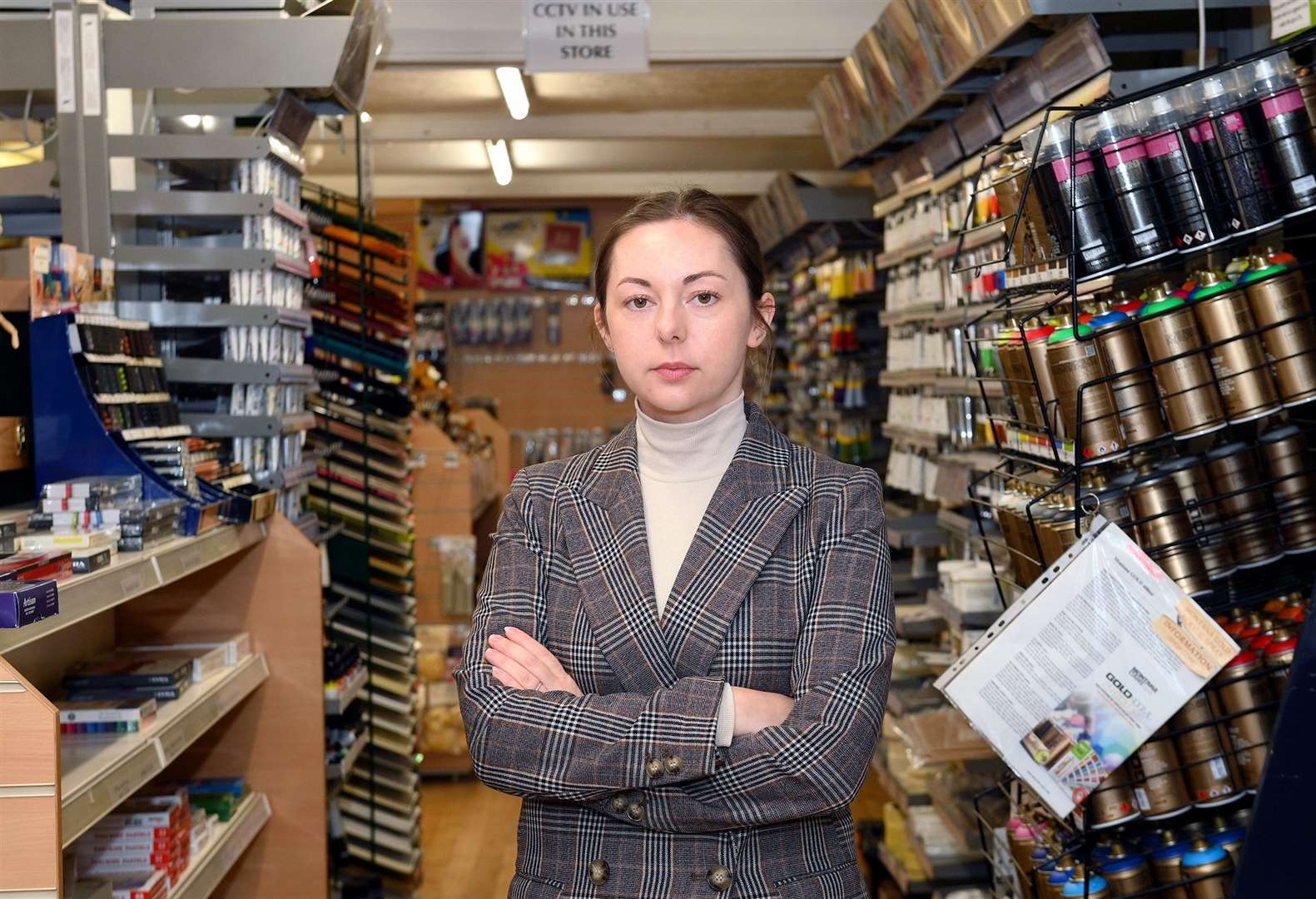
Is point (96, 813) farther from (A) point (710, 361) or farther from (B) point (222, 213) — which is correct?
(B) point (222, 213)

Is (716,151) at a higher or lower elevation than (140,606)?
higher

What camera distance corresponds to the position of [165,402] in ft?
10.4

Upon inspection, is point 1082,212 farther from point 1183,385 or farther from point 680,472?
point 680,472

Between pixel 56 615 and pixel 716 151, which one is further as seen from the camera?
pixel 716 151

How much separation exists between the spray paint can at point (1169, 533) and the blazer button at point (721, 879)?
111 centimetres

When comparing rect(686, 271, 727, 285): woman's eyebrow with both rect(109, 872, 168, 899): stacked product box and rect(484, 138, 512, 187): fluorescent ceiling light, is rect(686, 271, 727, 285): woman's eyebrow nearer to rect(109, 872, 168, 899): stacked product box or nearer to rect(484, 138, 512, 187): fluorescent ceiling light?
rect(109, 872, 168, 899): stacked product box

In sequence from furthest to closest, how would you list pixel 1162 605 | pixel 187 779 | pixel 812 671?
pixel 187 779
pixel 1162 605
pixel 812 671

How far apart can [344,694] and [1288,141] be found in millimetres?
2881

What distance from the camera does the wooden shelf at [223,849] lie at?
2.75 metres

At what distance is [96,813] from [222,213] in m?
1.99

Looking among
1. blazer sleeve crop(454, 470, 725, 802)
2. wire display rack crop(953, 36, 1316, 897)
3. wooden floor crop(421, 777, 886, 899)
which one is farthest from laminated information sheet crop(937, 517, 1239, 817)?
wooden floor crop(421, 777, 886, 899)

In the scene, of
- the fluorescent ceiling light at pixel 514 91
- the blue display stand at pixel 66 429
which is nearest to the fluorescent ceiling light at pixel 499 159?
the fluorescent ceiling light at pixel 514 91

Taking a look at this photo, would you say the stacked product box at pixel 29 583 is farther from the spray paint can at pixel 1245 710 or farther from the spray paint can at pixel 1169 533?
the spray paint can at pixel 1245 710

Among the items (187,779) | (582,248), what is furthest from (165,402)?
(582,248)
